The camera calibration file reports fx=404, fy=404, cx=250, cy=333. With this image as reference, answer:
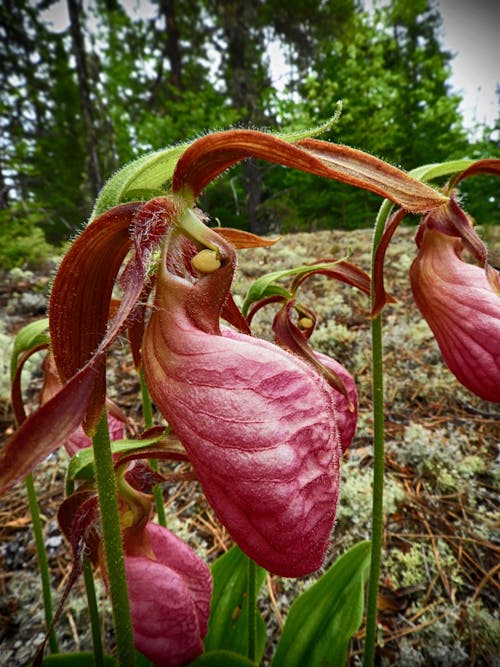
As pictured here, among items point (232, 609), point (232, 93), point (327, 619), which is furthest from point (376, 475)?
point (232, 93)

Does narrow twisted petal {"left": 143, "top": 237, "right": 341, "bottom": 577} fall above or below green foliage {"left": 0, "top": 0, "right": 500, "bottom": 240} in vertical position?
below

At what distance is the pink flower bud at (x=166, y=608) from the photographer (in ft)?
2.17

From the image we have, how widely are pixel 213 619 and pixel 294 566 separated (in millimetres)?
689

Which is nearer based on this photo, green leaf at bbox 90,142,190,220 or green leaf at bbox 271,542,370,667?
green leaf at bbox 90,142,190,220

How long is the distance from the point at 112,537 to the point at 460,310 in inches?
28.2

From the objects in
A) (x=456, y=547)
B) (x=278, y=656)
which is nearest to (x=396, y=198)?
(x=278, y=656)

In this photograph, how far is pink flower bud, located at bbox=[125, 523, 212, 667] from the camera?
0.66m

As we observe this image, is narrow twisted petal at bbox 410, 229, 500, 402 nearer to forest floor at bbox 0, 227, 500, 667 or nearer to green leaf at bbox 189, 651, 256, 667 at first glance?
forest floor at bbox 0, 227, 500, 667

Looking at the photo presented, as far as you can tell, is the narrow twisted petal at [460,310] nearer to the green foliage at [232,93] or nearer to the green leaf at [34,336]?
the green leaf at [34,336]

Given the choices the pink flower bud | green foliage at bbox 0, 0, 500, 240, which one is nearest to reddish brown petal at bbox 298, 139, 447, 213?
the pink flower bud

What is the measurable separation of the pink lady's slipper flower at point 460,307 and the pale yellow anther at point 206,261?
21.3 inches

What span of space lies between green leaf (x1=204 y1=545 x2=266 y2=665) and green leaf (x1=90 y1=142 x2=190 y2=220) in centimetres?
81

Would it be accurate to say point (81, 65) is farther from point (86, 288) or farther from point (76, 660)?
point (76, 660)

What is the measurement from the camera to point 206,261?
0.49m
